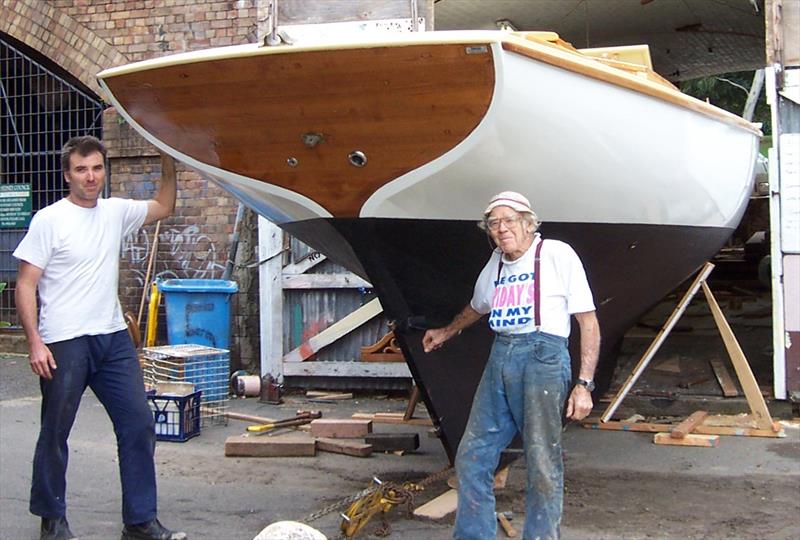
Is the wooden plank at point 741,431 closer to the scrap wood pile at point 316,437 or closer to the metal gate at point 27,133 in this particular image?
the scrap wood pile at point 316,437

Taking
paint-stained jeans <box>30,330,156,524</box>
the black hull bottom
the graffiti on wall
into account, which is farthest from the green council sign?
paint-stained jeans <box>30,330,156,524</box>

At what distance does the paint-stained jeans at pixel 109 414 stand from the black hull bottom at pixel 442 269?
3.53 ft

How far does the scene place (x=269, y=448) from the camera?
5.39m

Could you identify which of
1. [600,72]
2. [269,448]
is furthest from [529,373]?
[269,448]

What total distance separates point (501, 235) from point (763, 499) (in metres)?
2.18

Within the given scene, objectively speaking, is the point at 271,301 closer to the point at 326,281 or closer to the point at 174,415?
the point at 326,281

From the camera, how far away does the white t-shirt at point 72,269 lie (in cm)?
368

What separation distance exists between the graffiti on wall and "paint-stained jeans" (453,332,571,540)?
4.90 metres

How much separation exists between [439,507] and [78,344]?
1.84 m

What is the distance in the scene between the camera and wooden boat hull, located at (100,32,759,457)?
10.8ft

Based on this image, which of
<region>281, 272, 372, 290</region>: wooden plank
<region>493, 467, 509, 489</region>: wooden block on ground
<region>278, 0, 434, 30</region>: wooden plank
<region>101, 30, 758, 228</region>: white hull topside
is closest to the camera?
<region>101, 30, 758, 228</region>: white hull topside

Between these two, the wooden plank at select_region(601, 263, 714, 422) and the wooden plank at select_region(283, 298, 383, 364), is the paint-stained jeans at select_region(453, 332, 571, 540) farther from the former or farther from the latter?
the wooden plank at select_region(283, 298, 383, 364)

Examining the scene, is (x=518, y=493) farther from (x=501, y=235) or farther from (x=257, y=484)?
(x=501, y=235)

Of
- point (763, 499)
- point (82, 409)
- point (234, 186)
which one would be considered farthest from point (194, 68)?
point (82, 409)
